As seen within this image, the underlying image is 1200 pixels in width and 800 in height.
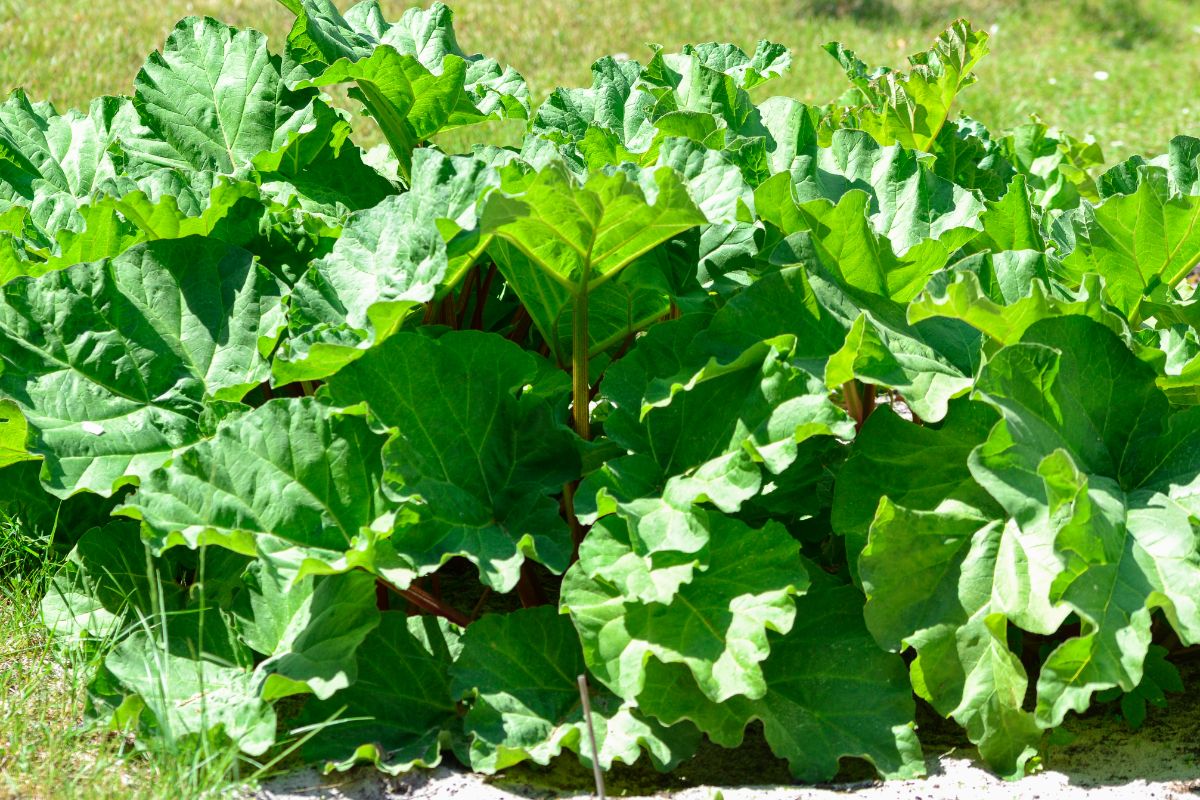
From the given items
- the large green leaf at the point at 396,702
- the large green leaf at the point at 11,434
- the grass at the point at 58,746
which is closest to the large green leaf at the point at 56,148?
the large green leaf at the point at 11,434

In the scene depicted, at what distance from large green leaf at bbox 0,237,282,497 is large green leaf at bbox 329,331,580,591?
0.83 ft

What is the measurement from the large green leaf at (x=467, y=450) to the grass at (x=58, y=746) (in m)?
0.39

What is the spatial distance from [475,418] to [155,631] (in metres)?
0.65

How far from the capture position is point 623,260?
79.7 inches

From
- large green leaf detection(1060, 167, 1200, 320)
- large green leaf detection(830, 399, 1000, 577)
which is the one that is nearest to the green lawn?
large green leaf detection(1060, 167, 1200, 320)

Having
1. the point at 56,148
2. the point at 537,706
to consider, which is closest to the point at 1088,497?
the point at 537,706

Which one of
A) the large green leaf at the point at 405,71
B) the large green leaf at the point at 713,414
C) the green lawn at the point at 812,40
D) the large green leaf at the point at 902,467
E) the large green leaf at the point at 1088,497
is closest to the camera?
the large green leaf at the point at 1088,497

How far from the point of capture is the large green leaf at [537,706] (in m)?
1.90

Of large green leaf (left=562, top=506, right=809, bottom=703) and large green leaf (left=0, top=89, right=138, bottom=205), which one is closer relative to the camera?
large green leaf (left=562, top=506, right=809, bottom=703)

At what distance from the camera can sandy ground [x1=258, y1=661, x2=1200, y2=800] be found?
189 cm

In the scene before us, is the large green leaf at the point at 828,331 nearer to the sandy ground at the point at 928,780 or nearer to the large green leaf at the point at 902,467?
the large green leaf at the point at 902,467

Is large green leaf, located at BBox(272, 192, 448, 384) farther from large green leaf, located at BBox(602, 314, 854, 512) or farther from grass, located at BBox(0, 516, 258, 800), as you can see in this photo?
grass, located at BBox(0, 516, 258, 800)

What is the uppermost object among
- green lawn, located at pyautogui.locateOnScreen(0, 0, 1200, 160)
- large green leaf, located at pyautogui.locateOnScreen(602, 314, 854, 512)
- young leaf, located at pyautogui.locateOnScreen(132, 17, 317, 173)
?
young leaf, located at pyautogui.locateOnScreen(132, 17, 317, 173)

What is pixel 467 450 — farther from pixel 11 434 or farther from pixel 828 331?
pixel 11 434
